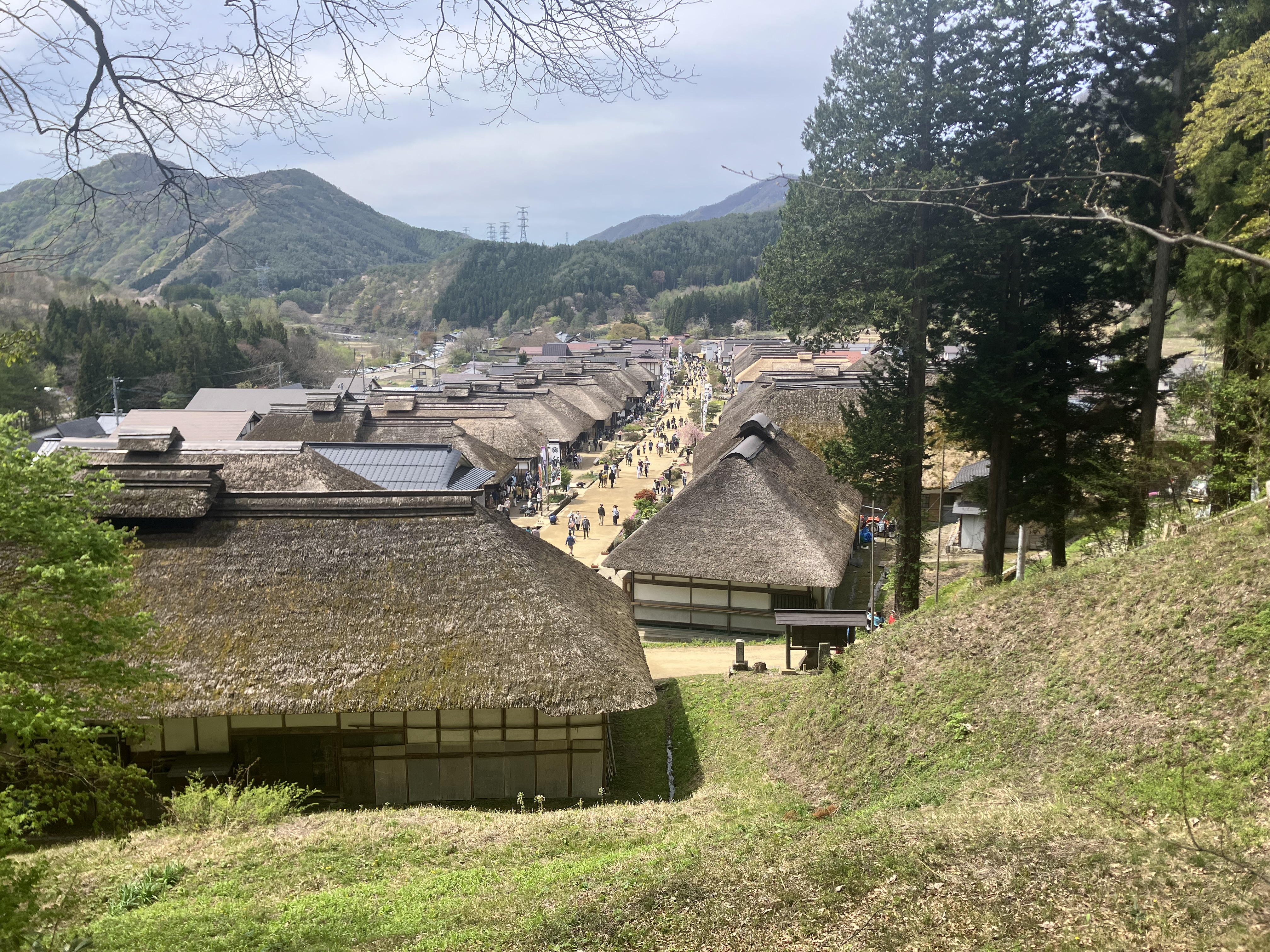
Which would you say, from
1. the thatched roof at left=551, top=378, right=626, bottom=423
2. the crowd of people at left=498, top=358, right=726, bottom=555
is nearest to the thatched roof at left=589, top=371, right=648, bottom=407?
the thatched roof at left=551, top=378, right=626, bottom=423

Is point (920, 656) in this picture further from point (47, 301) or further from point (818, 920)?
point (47, 301)

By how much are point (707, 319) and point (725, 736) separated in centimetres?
18376

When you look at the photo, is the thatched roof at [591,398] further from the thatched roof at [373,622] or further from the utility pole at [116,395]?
the thatched roof at [373,622]

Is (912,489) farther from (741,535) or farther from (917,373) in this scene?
(741,535)

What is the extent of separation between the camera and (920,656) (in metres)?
14.4

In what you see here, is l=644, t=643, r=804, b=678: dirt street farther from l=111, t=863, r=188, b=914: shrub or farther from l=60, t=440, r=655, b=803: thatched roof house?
l=111, t=863, r=188, b=914: shrub

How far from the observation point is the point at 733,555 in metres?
26.5

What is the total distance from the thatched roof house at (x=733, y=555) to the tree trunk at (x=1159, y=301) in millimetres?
8450

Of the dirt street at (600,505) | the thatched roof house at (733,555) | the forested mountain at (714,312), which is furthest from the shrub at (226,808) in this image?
the forested mountain at (714,312)

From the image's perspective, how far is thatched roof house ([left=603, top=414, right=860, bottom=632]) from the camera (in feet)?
85.7

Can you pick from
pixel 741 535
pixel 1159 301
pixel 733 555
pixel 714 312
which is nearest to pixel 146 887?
pixel 733 555

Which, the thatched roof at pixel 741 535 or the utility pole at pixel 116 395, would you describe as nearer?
the thatched roof at pixel 741 535

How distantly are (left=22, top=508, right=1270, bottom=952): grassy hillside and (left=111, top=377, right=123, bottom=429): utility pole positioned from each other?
55.4 metres

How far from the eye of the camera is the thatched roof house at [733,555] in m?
26.1
